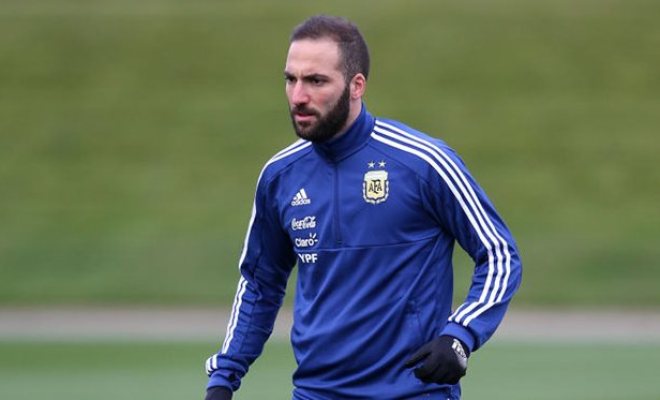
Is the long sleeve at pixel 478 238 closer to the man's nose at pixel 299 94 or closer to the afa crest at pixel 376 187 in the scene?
the afa crest at pixel 376 187

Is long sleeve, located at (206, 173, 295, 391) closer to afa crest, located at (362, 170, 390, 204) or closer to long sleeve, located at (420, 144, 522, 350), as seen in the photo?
afa crest, located at (362, 170, 390, 204)

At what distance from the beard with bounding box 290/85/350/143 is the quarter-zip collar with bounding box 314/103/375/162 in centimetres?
4

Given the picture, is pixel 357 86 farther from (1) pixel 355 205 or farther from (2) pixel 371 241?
(2) pixel 371 241

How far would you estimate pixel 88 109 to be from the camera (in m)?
24.2

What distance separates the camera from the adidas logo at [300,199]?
496 cm

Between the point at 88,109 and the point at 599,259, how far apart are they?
9.46 metres

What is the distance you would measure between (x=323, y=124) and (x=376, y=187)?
0.28 m

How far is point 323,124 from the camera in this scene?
4.81 metres

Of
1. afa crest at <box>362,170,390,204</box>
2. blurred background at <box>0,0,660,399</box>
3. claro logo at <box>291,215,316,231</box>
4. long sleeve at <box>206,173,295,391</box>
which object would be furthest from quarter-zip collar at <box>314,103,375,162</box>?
blurred background at <box>0,0,660,399</box>

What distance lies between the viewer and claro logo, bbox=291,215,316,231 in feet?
16.1

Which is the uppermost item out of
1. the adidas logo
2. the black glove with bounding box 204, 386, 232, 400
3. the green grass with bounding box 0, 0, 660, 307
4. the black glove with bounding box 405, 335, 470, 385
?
the green grass with bounding box 0, 0, 660, 307

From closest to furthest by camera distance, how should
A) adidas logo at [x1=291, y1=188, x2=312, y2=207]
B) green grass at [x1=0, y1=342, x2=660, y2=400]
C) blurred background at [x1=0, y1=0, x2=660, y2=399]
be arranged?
adidas logo at [x1=291, y1=188, x2=312, y2=207] < green grass at [x1=0, y1=342, x2=660, y2=400] < blurred background at [x1=0, y1=0, x2=660, y2=399]

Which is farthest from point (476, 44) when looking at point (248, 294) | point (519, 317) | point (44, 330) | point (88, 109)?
point (248, 294)

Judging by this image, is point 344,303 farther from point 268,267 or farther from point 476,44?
point 476,44
